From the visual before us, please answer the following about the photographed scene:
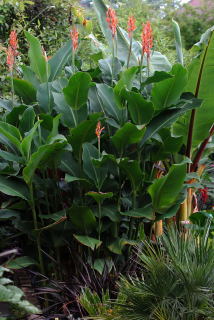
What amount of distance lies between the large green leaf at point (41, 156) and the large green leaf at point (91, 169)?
24cm

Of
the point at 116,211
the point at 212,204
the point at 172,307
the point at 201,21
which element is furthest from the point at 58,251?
the point at 201,21

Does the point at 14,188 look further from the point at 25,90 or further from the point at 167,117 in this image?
the point at 167,117

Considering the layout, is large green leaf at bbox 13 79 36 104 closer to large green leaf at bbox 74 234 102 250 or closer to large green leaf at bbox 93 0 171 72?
large green leaf at bbox 93 0 171 72

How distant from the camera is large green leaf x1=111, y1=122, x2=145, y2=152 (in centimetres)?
371

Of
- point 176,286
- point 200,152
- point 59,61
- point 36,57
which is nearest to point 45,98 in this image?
point 36,57

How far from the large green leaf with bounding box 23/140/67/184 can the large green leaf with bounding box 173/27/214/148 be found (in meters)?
1.55

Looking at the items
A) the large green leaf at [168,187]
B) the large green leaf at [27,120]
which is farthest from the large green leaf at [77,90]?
the large green leaf at [168,187]

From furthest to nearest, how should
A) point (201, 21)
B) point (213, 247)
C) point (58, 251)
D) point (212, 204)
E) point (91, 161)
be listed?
point (201, 21), point (212, 204), point (58, 251), point (91, 161), point (213, 247)

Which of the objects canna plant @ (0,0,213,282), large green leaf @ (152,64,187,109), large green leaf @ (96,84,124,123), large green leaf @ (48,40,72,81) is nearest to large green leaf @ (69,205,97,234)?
canna plant @ (0,0,213,282)

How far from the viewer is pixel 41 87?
4.14 metres

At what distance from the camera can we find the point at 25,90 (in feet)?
14.1

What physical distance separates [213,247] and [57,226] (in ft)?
4.20

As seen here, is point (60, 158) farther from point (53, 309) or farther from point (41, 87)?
point (53, 309)

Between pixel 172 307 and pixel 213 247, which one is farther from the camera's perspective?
pixel 213 247
